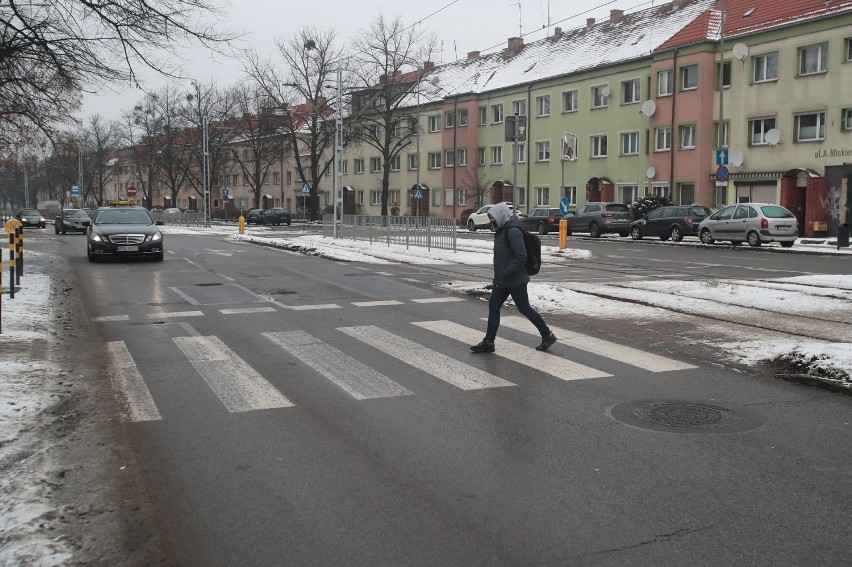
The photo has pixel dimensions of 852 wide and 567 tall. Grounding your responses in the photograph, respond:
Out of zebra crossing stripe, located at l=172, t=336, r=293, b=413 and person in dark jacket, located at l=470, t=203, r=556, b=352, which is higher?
person in dark jacket, located at l=470, t=203, r=556, b=352

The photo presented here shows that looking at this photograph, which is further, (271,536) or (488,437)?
(488,437)

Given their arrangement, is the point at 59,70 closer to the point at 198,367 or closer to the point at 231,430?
the point at 198,367

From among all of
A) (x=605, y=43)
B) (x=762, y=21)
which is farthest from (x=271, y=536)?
(x=605, y=43)

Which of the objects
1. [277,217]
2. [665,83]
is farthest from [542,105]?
[277,217]

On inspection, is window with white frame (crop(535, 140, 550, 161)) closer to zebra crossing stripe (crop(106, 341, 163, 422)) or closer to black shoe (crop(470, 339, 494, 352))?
black shoe (crop(470, 339, 494, 352))

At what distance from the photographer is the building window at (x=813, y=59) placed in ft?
117

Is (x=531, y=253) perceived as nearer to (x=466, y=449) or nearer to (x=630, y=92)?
(x=466, y=449)

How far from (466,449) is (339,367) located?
2.97 m

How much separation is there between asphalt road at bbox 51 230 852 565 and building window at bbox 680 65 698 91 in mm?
35070

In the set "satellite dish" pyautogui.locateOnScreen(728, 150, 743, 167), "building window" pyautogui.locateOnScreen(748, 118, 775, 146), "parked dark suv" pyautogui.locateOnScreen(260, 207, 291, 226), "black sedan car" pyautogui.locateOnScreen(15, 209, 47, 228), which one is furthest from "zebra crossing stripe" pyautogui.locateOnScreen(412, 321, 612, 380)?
"parked dark suv" pyautogui.locateOnScreen(260, 207, 291, 226)

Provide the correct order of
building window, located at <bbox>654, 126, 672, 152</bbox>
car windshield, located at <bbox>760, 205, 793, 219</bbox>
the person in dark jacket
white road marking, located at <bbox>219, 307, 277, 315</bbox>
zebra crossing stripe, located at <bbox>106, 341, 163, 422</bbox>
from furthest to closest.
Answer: building window, located at <bbox>654, 126, 672, 152</bbox>, car windshield, located at <bbox>760, 205, 793, 219</bbox>, white road marking, located at <bbox>219, 307, 277, 315</bbox>, the person in dark jacket, zebra crossing stripe, located at <bbox>106, 341, 163, 422</bbox>

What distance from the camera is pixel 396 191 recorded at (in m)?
70.8

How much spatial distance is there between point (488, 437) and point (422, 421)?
0.62m

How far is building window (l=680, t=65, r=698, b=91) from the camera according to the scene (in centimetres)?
4191
